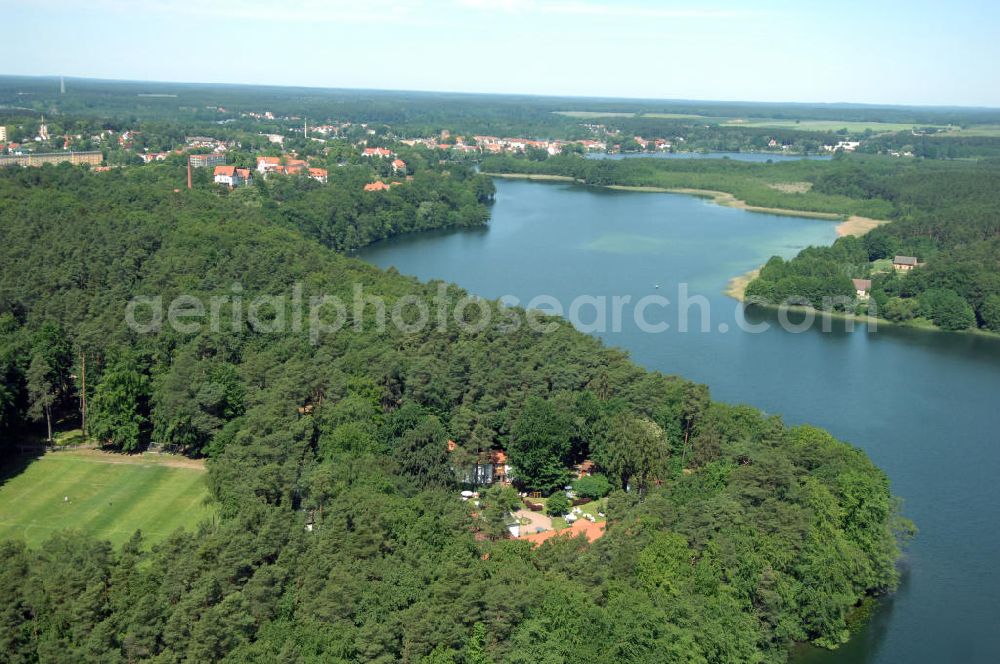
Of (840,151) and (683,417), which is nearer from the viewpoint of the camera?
(683,417)

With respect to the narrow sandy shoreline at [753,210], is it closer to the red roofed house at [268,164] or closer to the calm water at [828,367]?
the calm water at [828,367]

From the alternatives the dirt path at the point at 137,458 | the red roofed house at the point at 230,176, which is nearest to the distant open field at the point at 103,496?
the dirt path at the point at 137,458

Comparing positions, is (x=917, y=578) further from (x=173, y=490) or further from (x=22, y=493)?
(x=22, y=493)

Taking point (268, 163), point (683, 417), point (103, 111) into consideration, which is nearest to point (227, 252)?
point (683, 417)

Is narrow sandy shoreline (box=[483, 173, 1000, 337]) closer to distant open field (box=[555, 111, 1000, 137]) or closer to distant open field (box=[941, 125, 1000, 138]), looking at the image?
distant open field (box=[555, 111, 1000, 137])

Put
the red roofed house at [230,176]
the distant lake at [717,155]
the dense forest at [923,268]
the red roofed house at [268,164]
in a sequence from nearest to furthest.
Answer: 1. the dense forest at [923,268]
2. the red roofed house at [230,176]
3. the red roofed house at [268,164]
4. the distant lake at [717,155]

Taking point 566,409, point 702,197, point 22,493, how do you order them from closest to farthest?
point 22,493
point 566,409
point 702,197
